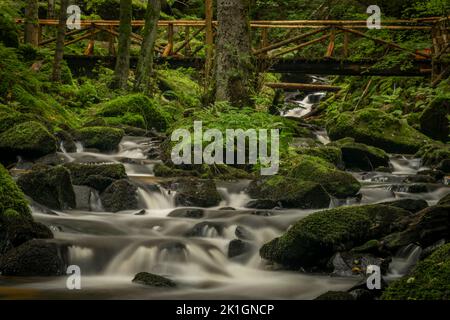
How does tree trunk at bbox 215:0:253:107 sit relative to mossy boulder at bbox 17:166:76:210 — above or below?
above

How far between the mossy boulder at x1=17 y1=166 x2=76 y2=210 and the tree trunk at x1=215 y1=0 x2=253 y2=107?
14.5 feet

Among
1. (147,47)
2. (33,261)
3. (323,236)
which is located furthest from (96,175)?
(147,47)

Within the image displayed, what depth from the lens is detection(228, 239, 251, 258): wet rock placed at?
22.5 feet

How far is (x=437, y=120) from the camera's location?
47.2ft

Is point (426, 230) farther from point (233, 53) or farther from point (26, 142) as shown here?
point (233, 53)

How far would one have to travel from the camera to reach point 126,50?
671 inches

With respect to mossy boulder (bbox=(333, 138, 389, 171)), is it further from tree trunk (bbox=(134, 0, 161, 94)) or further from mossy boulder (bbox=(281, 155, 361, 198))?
tree trunk (bbox=(134, 0, 161, 94))

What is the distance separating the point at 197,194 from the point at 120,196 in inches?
40.7

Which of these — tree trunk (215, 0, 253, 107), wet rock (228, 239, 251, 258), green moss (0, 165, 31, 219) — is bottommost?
wet rock (228, 239, 251, 258)

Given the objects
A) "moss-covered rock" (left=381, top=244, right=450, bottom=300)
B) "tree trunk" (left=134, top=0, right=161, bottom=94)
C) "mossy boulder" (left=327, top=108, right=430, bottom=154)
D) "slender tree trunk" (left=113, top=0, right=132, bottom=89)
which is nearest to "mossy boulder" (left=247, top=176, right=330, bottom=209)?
"moss-covered rock" (left=381, top=244, right=450, bottom=300)

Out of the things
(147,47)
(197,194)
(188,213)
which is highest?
(147,47)

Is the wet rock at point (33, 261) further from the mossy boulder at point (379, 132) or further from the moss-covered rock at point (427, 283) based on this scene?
the mossy boulder at point (379, 132)
